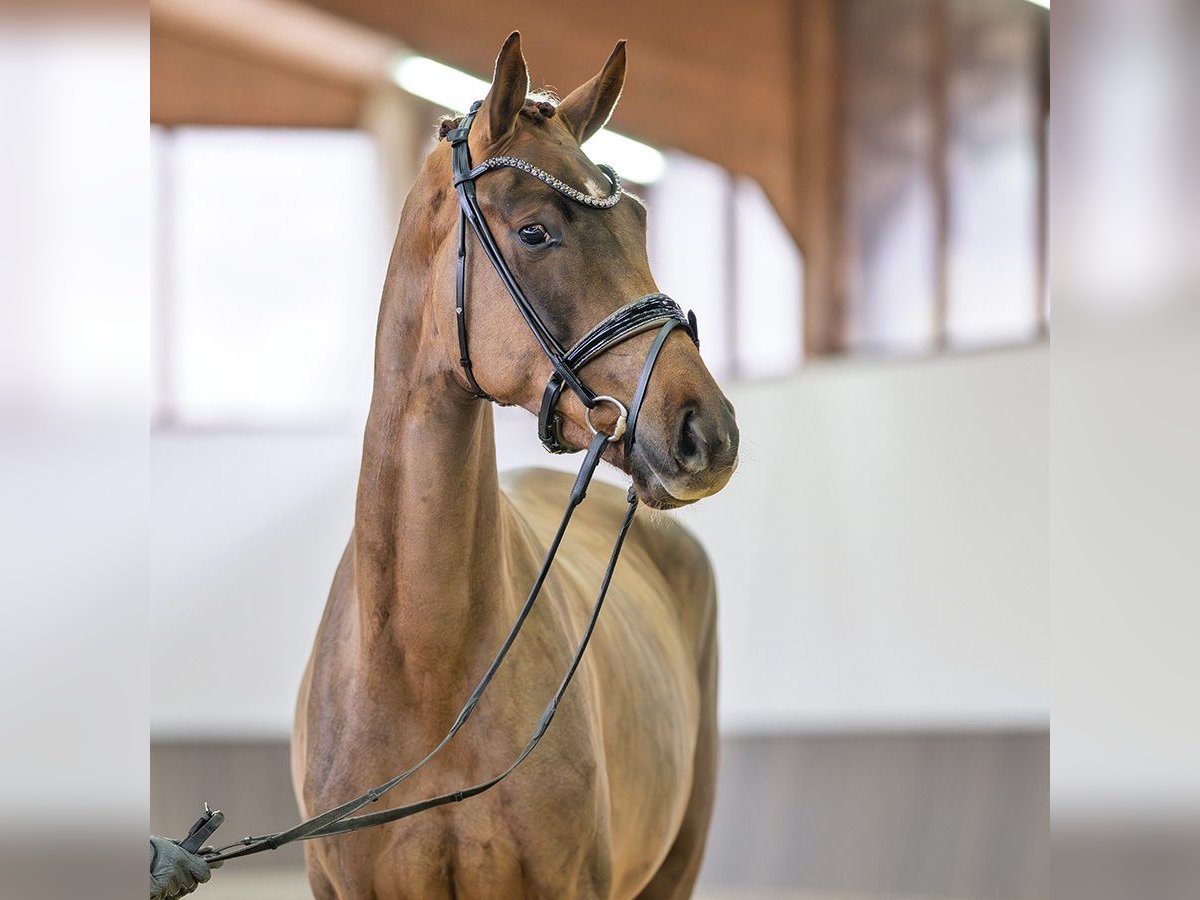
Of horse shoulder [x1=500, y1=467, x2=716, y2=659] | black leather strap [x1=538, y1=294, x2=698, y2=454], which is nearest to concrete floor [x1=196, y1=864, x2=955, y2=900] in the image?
horse shoulder [x1=500, y1=467, x2=716, y2=659]

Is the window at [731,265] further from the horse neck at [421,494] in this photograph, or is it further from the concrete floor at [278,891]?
the horse neck at [421,494]

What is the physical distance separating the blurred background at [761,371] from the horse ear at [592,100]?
155 inches

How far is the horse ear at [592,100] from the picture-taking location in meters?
2.07

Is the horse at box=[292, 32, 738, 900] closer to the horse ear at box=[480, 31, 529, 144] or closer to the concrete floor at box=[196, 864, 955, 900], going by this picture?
the horse ear at box=[480, 31, 529, 144]

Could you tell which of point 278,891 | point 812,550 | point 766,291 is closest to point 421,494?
point 278,891

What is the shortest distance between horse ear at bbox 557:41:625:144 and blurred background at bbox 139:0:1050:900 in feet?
12.9

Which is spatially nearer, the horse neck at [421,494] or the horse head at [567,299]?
the horse head at [567,299]

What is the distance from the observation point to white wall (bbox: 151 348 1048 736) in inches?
227

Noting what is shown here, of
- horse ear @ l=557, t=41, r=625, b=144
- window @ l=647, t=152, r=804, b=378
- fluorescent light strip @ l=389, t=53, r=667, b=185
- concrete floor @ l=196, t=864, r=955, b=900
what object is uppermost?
fluorescent light strip @ l=389, t=53, r=667, b=185

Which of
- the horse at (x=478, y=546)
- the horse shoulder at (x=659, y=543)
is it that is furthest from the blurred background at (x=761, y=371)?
the horse at (x=478, y=546)

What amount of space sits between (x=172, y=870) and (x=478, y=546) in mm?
663

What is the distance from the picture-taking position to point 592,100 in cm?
208

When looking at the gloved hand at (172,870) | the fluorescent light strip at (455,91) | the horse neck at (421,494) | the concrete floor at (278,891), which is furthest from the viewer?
the fluorescent light strip at (455,91)

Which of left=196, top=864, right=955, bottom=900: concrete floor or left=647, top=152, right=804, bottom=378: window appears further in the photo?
left=647, top=152, right=804, bottom=378: window
